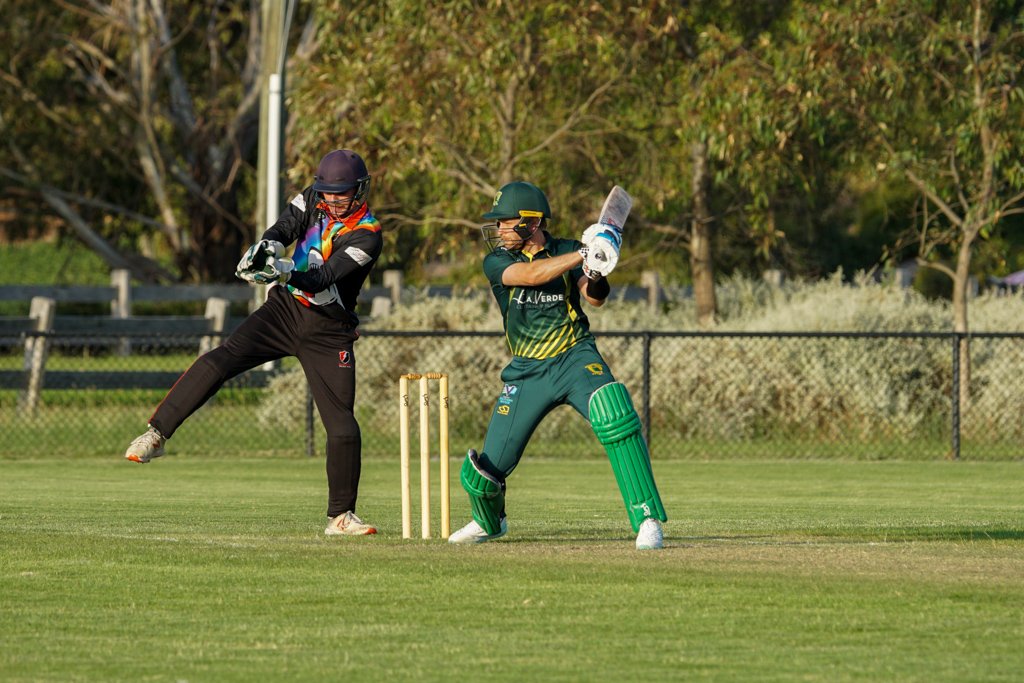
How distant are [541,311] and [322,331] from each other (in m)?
1.37

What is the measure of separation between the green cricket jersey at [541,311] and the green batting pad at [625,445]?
0.37 m

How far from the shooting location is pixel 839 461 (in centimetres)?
1894

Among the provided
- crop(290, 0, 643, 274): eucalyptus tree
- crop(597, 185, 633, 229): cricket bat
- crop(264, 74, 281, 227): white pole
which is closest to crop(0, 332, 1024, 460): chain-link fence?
crop(290, 0, 643, 274): eucalyptus tree

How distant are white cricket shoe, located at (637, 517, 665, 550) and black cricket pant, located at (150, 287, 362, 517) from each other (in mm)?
1759

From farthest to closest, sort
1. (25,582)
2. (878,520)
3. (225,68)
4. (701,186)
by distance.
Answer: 1. (225,68)
2. (701,186)
3. (878,520)
4. (25,582)

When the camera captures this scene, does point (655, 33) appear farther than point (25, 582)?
Yes

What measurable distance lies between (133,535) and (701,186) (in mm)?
13985

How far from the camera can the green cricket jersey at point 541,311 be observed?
9641mm

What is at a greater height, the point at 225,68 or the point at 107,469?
the point at 225,68

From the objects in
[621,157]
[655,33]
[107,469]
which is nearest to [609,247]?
[107,469]

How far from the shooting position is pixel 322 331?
33.9ft

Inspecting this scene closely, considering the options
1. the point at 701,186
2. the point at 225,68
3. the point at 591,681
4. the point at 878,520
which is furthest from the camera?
the point at 225,68

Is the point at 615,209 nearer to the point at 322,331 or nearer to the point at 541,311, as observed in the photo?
the point at 541,311

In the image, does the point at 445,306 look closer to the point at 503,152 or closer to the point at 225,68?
the point at 503,152
